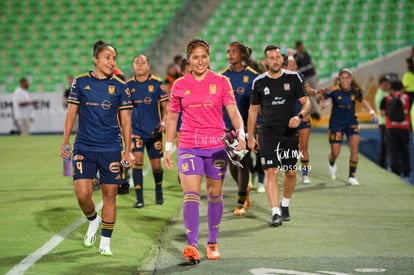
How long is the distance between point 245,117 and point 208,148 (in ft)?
9.10

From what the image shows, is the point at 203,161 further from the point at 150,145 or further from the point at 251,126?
the point at 150,145

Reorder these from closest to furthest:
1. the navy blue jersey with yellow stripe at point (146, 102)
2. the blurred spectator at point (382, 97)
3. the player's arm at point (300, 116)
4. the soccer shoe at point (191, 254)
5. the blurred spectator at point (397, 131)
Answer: the soccer shoe at point (191, 254) < the player's arm at point (300, 116) < the navy blue jersey with yellow stripe at point (146, 102) < the blurred spectator at point (397, 131) < the blurred spectator at point (382, 97)

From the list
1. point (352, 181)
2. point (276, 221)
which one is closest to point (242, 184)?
point (276, 221)

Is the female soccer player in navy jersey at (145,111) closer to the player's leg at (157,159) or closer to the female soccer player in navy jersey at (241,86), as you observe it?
the player's leg at (157,159)

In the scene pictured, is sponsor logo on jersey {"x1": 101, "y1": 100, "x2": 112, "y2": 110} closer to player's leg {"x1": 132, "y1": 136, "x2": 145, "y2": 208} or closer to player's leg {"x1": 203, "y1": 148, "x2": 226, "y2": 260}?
player's leg {"x1": 203, "y1": 148, "x2": 226, "y2": 260}

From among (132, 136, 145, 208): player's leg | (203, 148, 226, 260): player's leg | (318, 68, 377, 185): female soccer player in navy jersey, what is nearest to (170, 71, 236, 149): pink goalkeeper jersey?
(203, 148, 226, 260): player's leg

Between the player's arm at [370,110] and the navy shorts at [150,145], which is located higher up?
the player's arm at [370,110]

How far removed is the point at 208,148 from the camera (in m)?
6.42

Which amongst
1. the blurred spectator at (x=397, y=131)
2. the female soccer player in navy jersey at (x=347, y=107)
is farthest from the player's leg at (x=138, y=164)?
the blurred spectator at (x=397, y=131)

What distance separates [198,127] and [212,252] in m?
1.21

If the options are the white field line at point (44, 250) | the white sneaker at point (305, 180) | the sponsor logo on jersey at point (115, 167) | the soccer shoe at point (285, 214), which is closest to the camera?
the white field line at point (44, 250)

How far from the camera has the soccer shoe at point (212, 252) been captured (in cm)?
650

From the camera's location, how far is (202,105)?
637 centimetres

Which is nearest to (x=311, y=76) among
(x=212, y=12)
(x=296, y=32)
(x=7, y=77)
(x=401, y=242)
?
(x=296, y=32)
